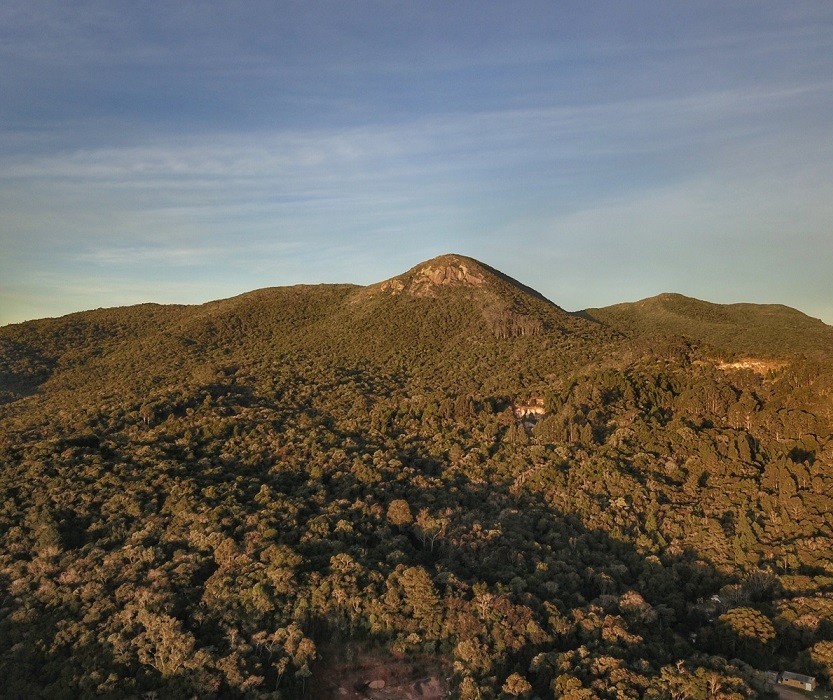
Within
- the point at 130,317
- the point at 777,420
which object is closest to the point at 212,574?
the point at 777,420

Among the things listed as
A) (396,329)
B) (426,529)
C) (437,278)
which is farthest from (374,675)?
(437,278)

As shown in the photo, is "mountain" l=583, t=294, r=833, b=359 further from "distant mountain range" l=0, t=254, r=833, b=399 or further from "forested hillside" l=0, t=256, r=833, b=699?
"forested hillside" l=0, t=256, r=833, b=699

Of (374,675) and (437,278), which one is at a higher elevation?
(437,278)

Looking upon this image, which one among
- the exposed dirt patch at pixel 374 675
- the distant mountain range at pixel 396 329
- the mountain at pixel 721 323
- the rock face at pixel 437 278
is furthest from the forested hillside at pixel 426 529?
the rock face at pixel 437 278

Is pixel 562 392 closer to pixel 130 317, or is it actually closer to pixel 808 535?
pixel 808 535

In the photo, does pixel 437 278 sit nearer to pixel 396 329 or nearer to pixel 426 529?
pixel 396 329

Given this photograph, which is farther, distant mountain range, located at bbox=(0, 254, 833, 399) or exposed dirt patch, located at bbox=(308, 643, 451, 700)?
distant mountain range, located at bbox=(0, 254, 833, 399)

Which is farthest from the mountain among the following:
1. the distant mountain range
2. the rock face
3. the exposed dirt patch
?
the exposed dirt patch
